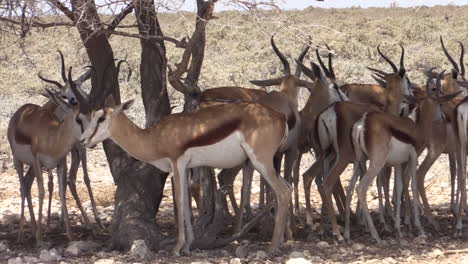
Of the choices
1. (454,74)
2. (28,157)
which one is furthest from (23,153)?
(454,74)

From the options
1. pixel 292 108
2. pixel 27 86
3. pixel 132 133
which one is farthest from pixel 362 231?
pixel 27 86

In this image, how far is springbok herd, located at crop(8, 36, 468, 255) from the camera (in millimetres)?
8328

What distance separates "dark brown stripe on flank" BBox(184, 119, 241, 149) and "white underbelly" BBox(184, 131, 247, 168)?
35 millimetres

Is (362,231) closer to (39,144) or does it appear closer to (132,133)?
(132,133)

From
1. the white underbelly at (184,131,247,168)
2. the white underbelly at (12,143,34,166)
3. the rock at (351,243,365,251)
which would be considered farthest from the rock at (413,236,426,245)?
the white underbelly at (12,143,34,166)

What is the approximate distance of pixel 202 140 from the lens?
8.27 m

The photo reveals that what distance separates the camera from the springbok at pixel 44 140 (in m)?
9.55

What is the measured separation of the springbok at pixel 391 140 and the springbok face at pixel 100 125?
8.29 ft

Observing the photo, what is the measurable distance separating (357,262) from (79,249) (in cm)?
280

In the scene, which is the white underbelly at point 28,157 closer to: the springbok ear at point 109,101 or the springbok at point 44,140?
the springbok at point 44,140

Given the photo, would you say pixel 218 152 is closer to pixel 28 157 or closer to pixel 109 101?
pixel 109 101

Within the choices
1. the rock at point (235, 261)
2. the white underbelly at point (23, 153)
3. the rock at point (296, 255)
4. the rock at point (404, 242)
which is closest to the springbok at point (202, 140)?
the rock at point (296, 255)

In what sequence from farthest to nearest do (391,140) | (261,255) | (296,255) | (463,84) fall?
(463,84) < (391,140) < (261,255) < (296,255)

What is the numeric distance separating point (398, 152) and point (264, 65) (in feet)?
52.3
